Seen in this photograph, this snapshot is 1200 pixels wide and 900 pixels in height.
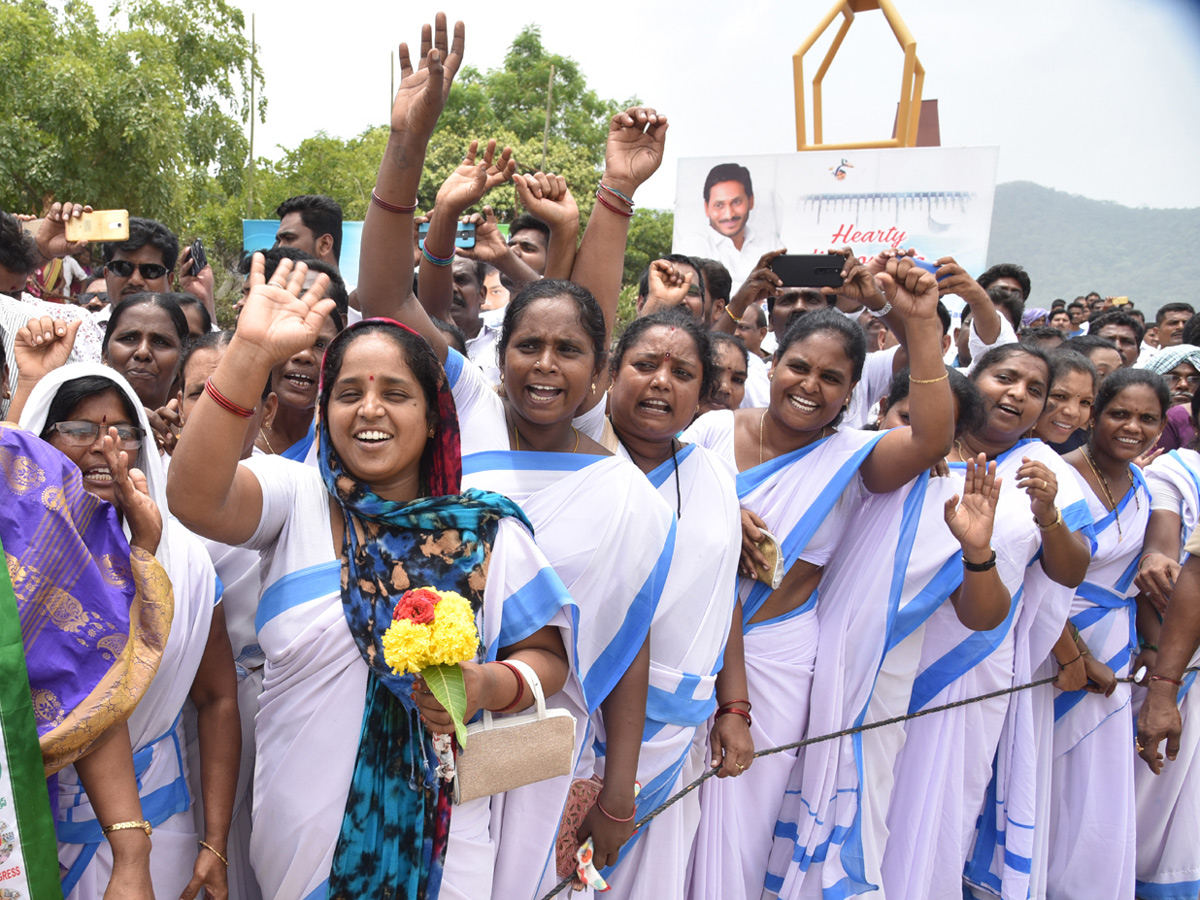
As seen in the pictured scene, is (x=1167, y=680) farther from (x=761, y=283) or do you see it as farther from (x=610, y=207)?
(x=610, y=207)

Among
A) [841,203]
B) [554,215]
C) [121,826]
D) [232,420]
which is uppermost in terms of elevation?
[841,203]

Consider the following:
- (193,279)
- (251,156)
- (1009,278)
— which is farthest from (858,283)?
(251,156)

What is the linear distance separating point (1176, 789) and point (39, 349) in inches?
193

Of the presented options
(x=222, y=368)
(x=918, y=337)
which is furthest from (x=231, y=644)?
(x=918, y=337)

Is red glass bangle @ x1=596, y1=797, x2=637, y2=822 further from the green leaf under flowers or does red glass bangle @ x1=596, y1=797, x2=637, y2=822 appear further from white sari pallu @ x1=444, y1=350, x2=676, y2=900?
the green leaf under flowers

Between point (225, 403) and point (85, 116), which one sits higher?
point (85, 116)

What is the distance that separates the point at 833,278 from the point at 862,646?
181cm

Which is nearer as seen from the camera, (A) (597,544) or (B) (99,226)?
(A) (597,544)

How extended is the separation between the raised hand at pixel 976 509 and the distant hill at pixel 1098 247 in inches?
1779

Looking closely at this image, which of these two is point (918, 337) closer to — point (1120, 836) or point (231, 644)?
point (231, 644)

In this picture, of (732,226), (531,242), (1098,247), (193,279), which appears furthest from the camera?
(1098,247)

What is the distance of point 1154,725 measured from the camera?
3682 millimetres

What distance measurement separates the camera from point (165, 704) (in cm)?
200

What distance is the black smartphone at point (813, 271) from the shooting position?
4.09 m
